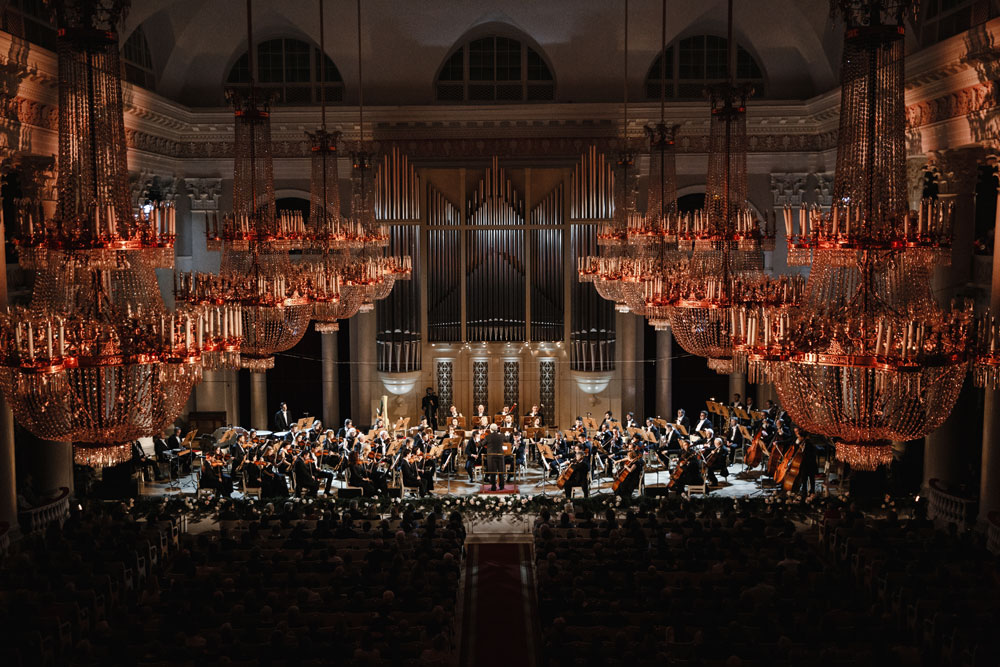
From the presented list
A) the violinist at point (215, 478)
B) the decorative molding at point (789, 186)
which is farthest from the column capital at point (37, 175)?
the decorative molding at point (789, 186)

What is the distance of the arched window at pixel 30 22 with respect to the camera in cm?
1461

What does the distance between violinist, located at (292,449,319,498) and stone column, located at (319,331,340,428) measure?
5497mm

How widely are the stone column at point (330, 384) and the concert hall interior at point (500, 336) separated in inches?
2.8

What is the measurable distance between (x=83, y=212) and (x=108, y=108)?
924mm

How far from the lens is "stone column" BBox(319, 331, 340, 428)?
75.2 ft

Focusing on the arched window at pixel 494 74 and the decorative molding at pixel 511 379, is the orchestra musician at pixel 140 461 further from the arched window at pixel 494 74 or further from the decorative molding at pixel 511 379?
the arched window at pixel 494 74

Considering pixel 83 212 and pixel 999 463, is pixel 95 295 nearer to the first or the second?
pixel 83 212

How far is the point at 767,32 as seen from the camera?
2125 cm

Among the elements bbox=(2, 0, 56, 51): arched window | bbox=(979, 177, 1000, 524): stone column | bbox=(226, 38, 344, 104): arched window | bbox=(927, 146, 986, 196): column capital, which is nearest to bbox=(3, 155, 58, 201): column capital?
bbox=(2, 0, 56, 51): arched window

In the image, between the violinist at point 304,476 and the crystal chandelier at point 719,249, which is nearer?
the crystal chandelier at point 719,249

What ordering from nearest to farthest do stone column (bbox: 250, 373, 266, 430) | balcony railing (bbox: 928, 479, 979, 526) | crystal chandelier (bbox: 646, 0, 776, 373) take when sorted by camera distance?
crystal chandelier (bbox: 646, 0, 776, 373), balcony railing (bbox: 928, 479, 979, 526), stone column (bbox: 250, 373, 266, 430)

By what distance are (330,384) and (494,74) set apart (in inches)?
341

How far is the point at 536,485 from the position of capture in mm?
19062

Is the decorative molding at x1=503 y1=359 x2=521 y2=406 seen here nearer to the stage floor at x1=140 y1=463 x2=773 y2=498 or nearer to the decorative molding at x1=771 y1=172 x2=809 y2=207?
the stage floor at x1=140 y1=463 x2=773 y2=498
